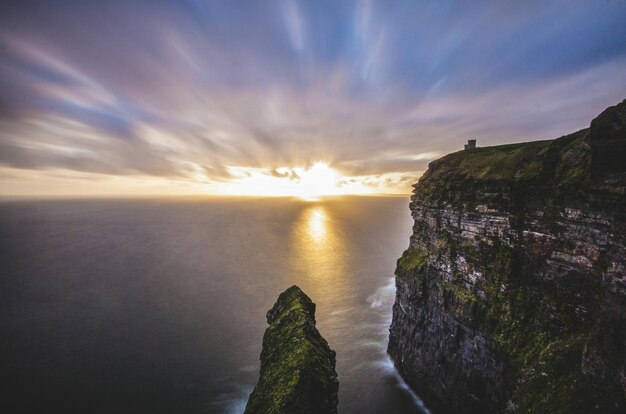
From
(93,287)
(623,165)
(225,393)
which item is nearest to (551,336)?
(623,165)

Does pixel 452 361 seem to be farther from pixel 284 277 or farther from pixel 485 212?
pixel 284 277

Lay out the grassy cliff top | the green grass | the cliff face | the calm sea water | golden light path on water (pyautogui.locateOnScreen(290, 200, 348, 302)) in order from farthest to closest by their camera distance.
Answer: golden light path on water (pyautogui.locateOnScreen(290, 200, 348, 302)) → the calm sea water → the green grass → the grassy cliff top → the cliff face

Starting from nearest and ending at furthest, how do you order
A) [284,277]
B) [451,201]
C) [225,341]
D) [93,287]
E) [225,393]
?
[451,201] → [225,393] → [225,341] → [93,287] → [284,277]

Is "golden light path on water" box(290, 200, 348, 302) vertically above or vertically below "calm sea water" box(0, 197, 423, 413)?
below

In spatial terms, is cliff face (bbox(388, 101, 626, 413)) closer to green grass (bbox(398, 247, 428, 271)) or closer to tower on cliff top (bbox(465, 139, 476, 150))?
green grass (bbox(398, 247, 428, 271))


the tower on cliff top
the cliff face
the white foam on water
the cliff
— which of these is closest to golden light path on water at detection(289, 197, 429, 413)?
the white foam on water

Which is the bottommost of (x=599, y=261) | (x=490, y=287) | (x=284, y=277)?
(x=284, y=277)
